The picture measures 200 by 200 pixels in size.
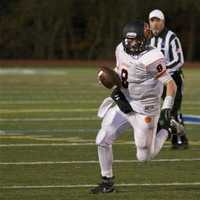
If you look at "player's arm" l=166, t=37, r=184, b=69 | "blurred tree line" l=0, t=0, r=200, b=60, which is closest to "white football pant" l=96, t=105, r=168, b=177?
"player's arm" l=166, t=37, r=184, b=69

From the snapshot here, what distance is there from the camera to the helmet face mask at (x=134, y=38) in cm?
853

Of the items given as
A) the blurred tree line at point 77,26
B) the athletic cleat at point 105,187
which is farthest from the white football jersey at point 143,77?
the blurred tree line at point 77,26

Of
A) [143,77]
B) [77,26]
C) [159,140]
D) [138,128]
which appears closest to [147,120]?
[138,128]

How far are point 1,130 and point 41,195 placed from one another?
18.6ft

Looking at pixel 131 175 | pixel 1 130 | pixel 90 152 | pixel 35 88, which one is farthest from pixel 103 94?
pixel 131 175

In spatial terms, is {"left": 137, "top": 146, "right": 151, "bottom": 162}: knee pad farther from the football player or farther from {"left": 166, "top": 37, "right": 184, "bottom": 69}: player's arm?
{"left": 166, "top": 37, "right": 184, "bottom": 69}: player's arm

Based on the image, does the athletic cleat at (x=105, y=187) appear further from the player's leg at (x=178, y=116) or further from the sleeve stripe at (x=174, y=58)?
the sleeve stripe at (x=174, y=58)

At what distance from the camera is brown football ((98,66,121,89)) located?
8.58 meters

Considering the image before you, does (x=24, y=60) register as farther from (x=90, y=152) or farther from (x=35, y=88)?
(x=90, y=152)

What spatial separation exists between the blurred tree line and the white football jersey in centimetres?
4257

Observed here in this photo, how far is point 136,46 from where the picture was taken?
8.57m

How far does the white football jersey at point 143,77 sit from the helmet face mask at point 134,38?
0.21 ft

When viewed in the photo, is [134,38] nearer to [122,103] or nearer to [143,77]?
[143,77]

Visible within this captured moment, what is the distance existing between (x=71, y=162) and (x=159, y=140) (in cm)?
187
